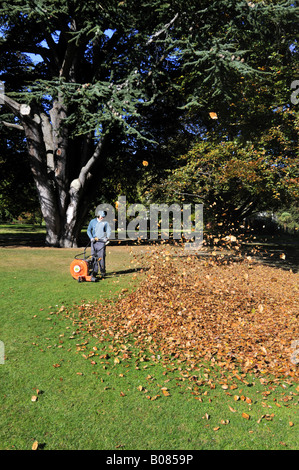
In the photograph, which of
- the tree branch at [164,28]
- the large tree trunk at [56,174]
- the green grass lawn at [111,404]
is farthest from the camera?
the large tree trunk at [56,174]

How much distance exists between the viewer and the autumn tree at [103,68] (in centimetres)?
1254

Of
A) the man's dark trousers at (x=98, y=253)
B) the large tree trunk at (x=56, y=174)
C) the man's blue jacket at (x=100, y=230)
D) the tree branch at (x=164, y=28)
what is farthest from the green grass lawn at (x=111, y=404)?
the tree branch at (x=164, y=28)

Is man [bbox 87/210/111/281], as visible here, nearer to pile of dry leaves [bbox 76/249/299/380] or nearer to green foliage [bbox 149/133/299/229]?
pile of dry leaves [bbox 76/249/299/380]

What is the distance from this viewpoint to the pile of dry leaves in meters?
4.95

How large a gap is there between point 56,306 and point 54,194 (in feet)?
35.7

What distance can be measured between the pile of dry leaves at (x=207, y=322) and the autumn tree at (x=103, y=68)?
745 cm

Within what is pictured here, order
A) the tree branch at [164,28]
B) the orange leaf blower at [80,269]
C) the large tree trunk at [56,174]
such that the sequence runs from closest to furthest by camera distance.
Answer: the orange leaf blower at [80,269] → the tree branch at [164,28] → the large tree trunk at [56,174]

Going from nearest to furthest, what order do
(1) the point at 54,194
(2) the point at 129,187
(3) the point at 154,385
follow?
(3) the point at 154,385
(1) the point at 54,194
(2) the point at 129,187

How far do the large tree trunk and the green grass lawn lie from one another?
11.5 metres

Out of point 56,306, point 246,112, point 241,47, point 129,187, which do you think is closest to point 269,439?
point 56,306

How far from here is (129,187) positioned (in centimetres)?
2448

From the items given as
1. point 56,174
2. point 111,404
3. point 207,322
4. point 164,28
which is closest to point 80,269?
point 207,322

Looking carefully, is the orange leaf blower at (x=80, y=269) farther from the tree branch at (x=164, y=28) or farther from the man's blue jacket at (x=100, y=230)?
the tree branch at (x=164, y=28)
